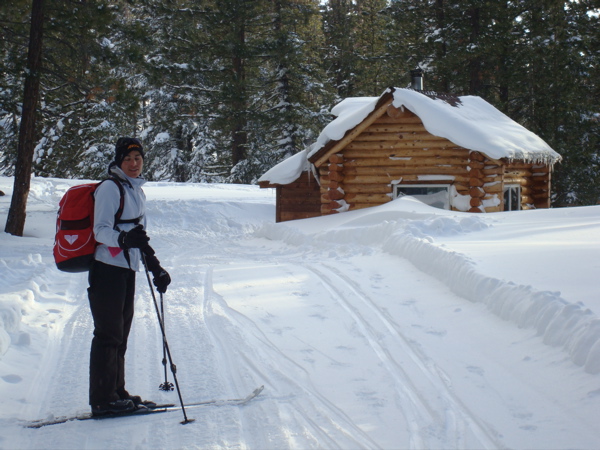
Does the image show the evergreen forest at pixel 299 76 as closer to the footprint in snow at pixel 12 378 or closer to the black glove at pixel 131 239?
the footprint in snow at pixel 12 378

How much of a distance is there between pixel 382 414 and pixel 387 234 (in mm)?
7409

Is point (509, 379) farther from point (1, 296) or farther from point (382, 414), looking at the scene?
point (1, 296)

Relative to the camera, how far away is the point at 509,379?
15.4ft

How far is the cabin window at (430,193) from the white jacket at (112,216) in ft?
42.4

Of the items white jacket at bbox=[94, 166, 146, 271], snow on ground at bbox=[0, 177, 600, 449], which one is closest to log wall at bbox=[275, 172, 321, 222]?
snow on ground at bbox=[0, 177, 600, 449]

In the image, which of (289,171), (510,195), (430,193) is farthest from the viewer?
(289,171)

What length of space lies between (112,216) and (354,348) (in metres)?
2.66

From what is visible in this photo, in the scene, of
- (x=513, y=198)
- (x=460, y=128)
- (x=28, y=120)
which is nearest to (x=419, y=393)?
(x=460, y=128)

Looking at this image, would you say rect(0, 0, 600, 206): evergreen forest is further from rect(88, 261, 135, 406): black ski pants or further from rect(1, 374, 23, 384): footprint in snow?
rect(88, 261, 135, 406): black ski pants

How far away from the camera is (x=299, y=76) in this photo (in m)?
29.3

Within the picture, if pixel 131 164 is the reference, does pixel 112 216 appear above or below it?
below

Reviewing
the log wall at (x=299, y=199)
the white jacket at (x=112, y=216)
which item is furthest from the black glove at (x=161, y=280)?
the log wall at (x=299, y=199)

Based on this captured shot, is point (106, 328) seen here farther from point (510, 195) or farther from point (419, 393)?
point (510, 195)

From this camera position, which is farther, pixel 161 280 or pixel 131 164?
pixel 131 164
